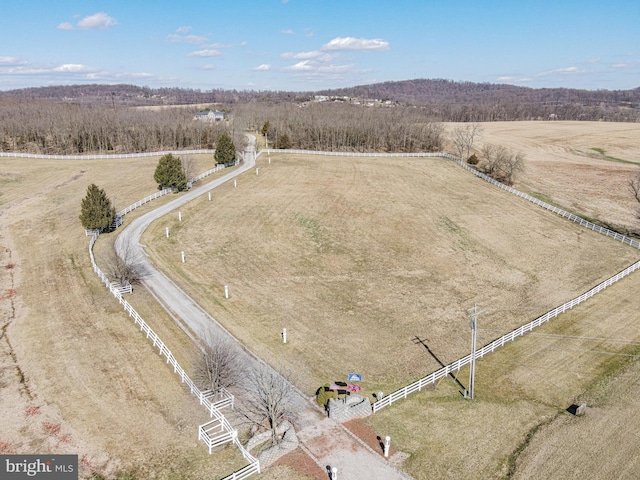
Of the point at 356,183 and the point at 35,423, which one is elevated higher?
the point at 356,183

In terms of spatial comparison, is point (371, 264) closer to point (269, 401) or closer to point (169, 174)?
point (269, 401)

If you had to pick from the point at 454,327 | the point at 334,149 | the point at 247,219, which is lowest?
the point at 454,327

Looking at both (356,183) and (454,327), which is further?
(356,183)

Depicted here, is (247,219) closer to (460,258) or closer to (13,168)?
(460,258)

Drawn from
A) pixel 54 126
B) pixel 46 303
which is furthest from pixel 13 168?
pixel 46 303

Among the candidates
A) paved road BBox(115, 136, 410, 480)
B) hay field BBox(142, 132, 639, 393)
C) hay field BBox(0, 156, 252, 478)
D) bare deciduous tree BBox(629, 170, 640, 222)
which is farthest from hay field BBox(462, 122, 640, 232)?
hay field BBox(0, 156, 252, 478)

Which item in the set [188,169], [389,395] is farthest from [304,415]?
[188,169]

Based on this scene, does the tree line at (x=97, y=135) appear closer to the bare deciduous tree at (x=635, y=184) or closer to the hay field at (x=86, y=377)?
the hay field at (x=86, y=377)

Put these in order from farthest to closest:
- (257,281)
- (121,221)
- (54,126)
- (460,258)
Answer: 1. (54,126)
2. (121,221)
3. (460,258)
4. (257,281)
